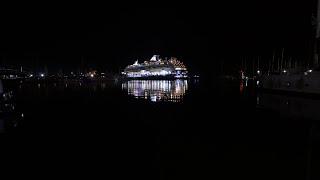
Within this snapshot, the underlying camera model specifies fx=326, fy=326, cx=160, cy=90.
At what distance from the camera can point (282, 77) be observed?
3466 centimetres

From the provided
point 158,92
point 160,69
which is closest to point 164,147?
point 158,92

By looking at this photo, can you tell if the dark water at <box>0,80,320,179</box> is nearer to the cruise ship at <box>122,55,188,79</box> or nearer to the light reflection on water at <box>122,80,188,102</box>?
the light reflection on water at <box>122,80,188,102</box>

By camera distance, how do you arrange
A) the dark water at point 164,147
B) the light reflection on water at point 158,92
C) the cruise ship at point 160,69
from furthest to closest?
the cruise ship at point 160,69 → the light reflection on water at point 158,92 → the dark water at point 164,147

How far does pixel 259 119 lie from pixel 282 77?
18.0 meters

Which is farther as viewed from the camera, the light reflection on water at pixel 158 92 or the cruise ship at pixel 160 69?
the cruise ship at pixel 160 69

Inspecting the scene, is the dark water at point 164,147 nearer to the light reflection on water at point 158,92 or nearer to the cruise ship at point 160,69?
the light reflection on water at point 158,92

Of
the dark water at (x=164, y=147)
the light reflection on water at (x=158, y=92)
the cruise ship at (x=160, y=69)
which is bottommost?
the dark water at (x=164, y=147)

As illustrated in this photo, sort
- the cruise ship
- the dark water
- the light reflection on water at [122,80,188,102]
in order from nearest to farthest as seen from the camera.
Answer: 1. the dark water
2. the light reflection on water at [122,80,188,102]
3. the cruise ship

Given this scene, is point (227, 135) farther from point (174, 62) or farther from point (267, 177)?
point (174, 62)

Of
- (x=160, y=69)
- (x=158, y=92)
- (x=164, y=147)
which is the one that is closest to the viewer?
(x=164, y=147)

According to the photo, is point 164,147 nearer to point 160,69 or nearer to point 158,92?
point 158,92

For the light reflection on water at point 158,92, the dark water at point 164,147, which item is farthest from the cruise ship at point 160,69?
the dark water at point 164,147

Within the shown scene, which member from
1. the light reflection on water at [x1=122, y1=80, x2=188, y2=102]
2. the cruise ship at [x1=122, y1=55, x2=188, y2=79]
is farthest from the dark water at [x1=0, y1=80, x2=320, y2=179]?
the cruise ship at [x1=122, y1=55, x2=188, y2=79]

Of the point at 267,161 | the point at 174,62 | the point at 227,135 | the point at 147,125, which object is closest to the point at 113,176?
the point at 267,161
